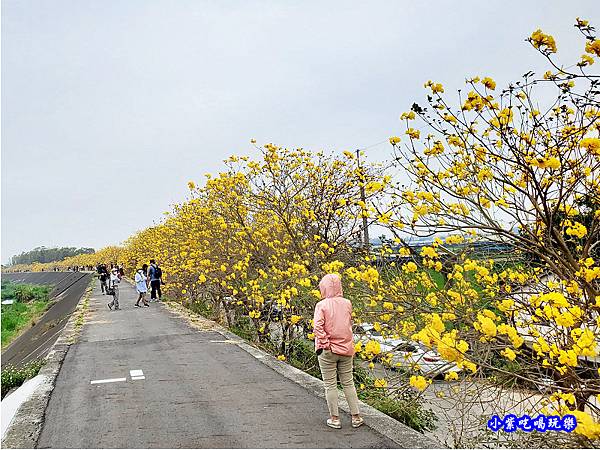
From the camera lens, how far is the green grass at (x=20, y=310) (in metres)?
29.1

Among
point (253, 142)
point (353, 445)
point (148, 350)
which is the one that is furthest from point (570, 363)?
point (253, 142)

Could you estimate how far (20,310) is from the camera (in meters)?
38.4

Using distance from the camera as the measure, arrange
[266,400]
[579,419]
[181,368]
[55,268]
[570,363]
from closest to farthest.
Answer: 1. [579,419]
2. [570,363]
3. [266,400]
4. [181,368]
5. [55,268]

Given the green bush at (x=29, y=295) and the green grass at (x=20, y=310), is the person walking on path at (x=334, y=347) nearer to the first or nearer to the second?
the green grass at (x=20, y=310)

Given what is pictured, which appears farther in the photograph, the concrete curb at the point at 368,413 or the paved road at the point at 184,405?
the paved road at the point at 184,405

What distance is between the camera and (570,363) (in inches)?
131

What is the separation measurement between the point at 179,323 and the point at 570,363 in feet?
33.7

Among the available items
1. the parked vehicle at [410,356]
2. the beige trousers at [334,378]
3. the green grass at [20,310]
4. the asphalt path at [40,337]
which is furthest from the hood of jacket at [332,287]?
the green grass at [20,310]

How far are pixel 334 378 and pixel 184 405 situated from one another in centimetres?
167

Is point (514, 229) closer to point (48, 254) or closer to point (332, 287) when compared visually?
point (332, 287)

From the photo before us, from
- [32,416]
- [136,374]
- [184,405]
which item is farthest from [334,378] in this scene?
[136,374]

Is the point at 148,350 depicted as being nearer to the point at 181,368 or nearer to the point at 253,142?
the point at 181,368

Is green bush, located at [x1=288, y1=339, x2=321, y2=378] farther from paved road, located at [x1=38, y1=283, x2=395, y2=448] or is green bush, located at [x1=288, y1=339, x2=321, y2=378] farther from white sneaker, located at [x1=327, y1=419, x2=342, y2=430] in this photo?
white sneaker, located at [x1=327, y1=419, x2=342, y2=430]

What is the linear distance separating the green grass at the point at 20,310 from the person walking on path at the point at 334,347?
24.6 meters
